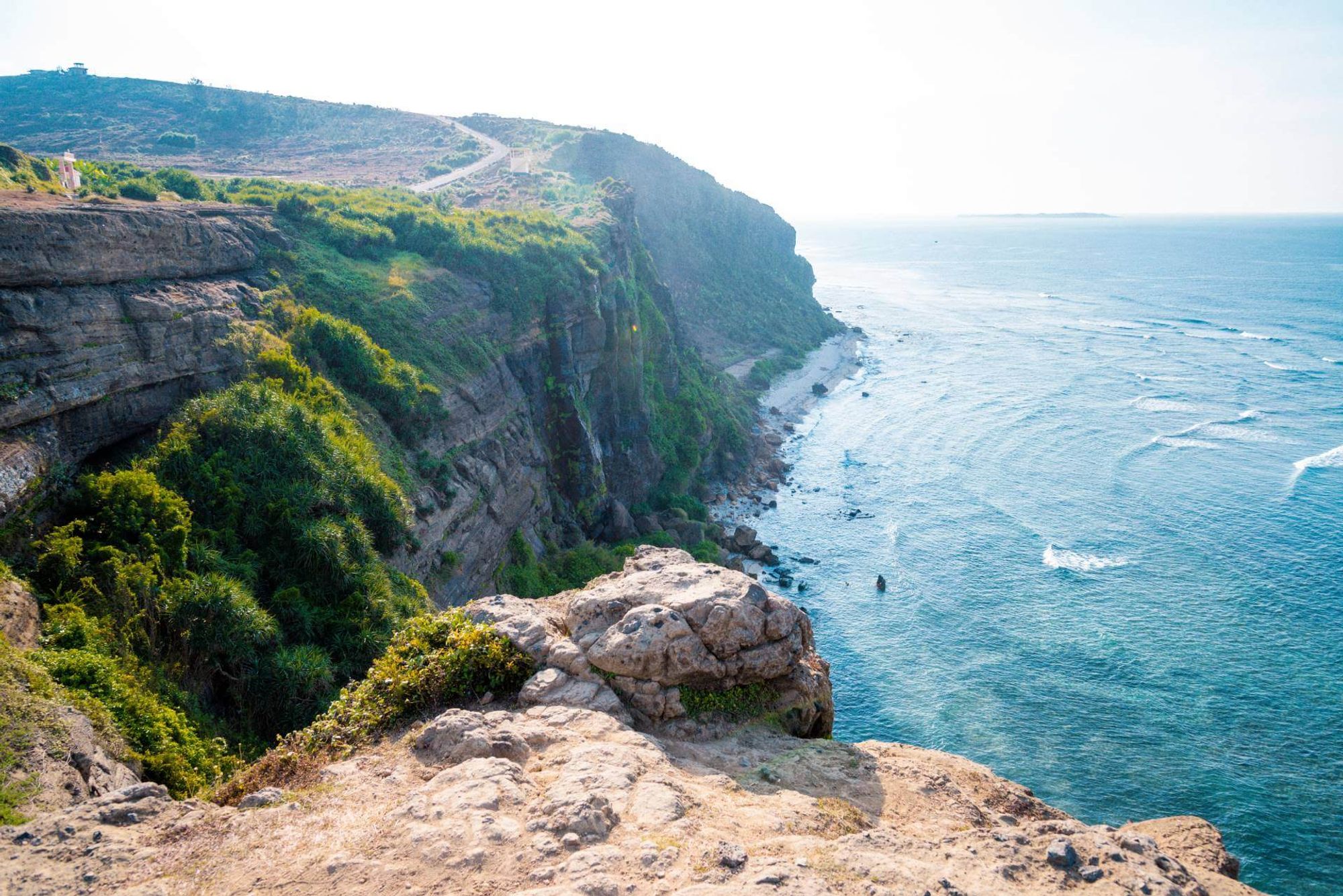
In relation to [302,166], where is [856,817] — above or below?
below

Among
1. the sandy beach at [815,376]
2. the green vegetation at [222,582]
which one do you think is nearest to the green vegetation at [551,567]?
the green vegetation at [222,582]

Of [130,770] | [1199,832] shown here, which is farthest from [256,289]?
[1199,832]

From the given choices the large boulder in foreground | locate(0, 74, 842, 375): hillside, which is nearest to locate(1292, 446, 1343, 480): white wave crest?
locate(0, 74, 842, 375): hillside

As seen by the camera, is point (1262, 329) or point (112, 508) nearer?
point (112, 508)

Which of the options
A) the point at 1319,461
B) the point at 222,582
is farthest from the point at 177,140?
the point at 1319,461

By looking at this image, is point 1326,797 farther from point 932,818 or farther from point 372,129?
point 372,129

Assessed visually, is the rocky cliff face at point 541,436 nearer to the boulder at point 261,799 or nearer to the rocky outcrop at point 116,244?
the rocky outcrop at point 116,244

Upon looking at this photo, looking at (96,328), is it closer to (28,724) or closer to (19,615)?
(19,615)

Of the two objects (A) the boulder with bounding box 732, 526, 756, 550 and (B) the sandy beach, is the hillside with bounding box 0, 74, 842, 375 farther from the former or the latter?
(A) the boulder with bounding box 732, 526, 756, 550
